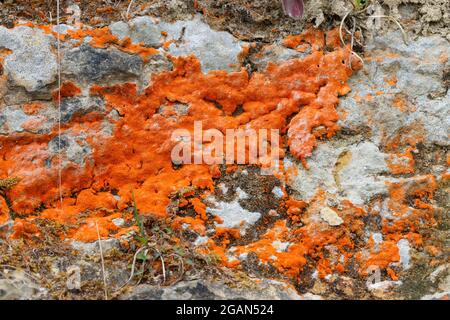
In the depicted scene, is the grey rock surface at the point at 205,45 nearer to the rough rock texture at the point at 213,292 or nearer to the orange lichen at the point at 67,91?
the orange lichen at the point at 67,91

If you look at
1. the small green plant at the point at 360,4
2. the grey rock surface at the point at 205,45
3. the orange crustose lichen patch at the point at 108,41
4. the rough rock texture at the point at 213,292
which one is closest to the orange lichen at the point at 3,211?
the rough rock texture at the point at 213,292

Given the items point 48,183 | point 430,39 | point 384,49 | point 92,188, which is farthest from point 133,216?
point 430,39

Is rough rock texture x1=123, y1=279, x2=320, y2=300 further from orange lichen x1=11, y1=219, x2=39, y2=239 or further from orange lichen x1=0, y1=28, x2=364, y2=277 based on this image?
orange lichen x1=11, y1=219, x2=39, y2=239

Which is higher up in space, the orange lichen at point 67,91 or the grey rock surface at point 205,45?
the grey rock surface at point 205,45

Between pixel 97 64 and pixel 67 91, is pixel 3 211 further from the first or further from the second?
pixel 97 64

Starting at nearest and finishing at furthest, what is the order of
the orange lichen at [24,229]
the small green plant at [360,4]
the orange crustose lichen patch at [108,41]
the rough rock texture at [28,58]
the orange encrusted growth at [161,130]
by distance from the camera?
the orange lichen at [24,229] < the orange encrusted growth at [161,130] < the rough rock texture at [28,58] < the orange crustose lichen patch at [108,41] < the small green plant at [360,4]

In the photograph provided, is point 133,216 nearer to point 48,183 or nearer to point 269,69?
point 48,183

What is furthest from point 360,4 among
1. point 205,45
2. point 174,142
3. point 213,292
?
point 213,292

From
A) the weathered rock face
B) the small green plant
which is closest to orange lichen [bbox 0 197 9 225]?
the weathered rock face
